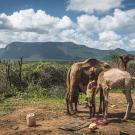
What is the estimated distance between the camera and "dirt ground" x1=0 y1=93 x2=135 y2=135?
12.4m

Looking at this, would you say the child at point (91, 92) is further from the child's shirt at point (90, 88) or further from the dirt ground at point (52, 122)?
the dirt ground at point (52, 122)

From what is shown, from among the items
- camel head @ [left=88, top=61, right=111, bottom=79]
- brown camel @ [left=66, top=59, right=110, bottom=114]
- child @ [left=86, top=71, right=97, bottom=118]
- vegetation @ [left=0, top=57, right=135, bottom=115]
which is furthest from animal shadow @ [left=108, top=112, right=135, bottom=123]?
vegetation @ [left=0, top=57, right=135, bottom=115]

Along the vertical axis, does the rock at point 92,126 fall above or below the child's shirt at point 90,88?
below

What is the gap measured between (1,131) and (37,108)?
3983mm

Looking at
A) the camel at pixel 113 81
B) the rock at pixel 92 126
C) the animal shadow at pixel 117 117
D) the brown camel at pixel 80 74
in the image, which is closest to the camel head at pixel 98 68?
the brown camel at pixel 80 74

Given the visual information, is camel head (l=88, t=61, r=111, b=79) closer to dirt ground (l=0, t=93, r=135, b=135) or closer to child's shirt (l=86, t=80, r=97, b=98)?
child's shirt (l=86, t=80, r=97, b=98)

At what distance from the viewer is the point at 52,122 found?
13734 millimetres

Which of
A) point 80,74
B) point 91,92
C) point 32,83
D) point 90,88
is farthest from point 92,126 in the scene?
point 32,83

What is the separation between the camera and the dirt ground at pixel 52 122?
12.4m

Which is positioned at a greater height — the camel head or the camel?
the camel head

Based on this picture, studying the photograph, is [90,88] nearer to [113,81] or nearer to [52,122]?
[113,81]

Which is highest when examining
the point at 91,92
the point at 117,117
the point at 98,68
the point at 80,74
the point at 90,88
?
the point at 98,68

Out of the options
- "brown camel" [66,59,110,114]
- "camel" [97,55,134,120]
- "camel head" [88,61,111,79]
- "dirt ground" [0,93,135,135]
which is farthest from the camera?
"brown camel" [66,59,110,114]

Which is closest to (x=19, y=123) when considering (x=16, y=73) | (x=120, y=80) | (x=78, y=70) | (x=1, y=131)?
(x=1, y=131)
